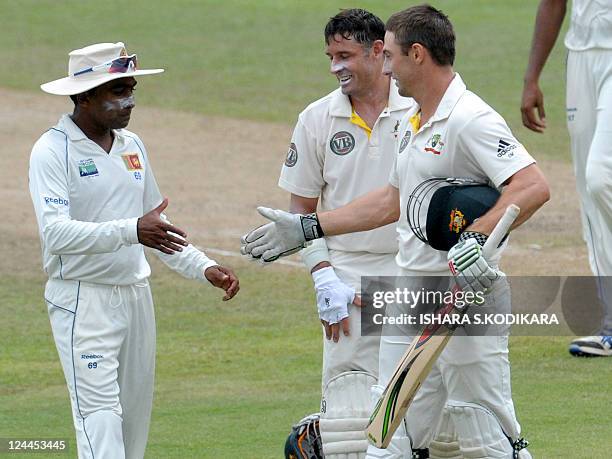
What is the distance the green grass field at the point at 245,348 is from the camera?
854 centimetres

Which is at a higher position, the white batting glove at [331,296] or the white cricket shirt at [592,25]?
the white cricket shirt at [592,25]

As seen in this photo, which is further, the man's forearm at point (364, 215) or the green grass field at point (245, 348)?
the green grass field at point (245, 348)

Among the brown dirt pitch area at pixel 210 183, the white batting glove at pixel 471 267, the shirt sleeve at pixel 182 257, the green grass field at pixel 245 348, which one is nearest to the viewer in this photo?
the white batting glove at pixel 471 267

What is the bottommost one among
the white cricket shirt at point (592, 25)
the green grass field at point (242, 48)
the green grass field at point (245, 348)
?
the green grass field at point (245, 348)

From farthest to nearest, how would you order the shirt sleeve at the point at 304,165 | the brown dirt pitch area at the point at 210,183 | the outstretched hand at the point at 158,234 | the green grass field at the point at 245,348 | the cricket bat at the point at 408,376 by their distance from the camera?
the brown dirt pitch area at the point at 210,183
the green grass field at the point at 245,348
the shirt sleeve at the point at 304,165
the outstretched hand at the point at 158,234
the cricket bat at the point at 408,376

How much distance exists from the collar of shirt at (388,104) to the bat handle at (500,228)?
5.89 ft

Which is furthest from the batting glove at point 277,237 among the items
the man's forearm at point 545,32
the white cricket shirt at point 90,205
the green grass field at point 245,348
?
the man's forearm at point 545,32

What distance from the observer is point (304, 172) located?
7.87 m

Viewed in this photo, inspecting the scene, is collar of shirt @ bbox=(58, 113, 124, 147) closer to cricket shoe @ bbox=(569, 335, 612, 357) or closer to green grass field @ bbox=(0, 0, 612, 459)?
green grass field @ bbox=(0, 0, 612, 459)

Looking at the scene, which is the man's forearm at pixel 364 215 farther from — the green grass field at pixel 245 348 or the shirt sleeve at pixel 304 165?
the green grass field at pixel 245 348

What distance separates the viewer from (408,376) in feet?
20.7

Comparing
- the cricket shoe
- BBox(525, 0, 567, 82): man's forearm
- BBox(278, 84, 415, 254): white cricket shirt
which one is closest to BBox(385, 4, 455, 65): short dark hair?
BBox(278, 84, 415, 254): white cricket shirt

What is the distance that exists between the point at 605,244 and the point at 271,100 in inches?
556

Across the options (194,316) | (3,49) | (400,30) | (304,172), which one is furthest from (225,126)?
(400,30)
